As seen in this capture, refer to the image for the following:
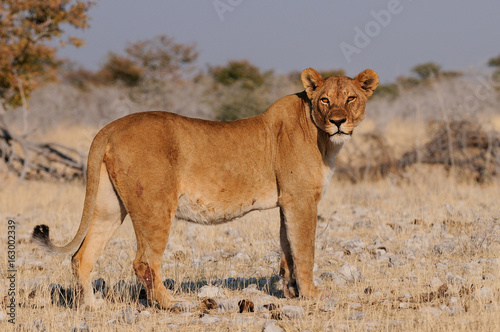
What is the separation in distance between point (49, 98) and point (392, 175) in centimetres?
2053

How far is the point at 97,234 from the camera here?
4961 millimetres

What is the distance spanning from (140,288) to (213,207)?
0.95m

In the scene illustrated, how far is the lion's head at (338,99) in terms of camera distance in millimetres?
4832

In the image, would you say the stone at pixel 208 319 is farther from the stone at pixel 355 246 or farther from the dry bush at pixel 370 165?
the dry bush at pixel 370 165

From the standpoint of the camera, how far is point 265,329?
4082 millimetres

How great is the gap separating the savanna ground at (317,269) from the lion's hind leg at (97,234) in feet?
0.56

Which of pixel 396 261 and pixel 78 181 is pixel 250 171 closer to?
pixel 396 261

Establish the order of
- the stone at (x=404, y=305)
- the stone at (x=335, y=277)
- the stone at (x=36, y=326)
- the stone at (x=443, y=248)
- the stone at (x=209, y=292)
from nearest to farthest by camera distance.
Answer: the stone at (x=36, y=326)
the stone at (x=404, y=305)
the stone at (x=209, y=292)
the stone at (x=335, y=277)
the stone at (x=443, y=248)

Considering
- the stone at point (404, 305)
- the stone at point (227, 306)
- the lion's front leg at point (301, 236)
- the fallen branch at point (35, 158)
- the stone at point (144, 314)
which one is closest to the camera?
the stone at point (144, 314)

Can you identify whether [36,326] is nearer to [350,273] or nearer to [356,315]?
[356,315]

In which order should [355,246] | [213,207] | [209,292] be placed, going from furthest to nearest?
[355,246] → [209,292] → [213,207]

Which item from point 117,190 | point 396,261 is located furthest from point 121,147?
point 396,261

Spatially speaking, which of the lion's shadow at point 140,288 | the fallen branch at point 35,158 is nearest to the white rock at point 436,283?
the lion's shadow at point 140,288

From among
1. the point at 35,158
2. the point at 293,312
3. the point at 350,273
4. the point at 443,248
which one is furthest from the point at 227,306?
the point at 35,158
